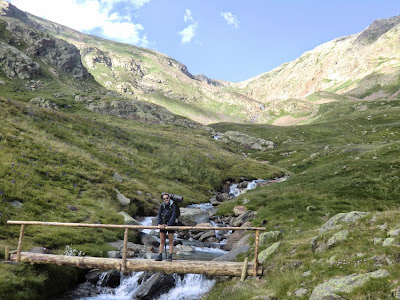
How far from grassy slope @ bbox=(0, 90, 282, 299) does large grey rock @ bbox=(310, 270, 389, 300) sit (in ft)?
37.5

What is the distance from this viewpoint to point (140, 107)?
128 metres

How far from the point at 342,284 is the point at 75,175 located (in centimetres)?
2490

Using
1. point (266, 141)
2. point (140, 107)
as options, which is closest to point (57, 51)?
point (140, 107)

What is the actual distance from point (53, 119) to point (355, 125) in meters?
112

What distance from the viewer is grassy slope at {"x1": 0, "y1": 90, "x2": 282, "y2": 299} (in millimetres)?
17484

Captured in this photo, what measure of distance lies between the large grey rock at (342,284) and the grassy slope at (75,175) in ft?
37.5

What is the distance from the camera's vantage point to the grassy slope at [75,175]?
17484 millimetres

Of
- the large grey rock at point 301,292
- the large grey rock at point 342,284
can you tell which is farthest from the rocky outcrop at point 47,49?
the large grey rock at point 342,284

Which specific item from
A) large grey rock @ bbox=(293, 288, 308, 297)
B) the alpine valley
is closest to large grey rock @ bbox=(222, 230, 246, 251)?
the alpine valley

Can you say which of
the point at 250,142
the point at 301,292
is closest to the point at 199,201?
A: the point at 301,292

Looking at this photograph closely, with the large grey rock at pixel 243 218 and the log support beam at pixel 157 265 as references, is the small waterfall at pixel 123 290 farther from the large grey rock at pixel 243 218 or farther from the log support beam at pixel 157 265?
the large grey rock at pixel 243 218

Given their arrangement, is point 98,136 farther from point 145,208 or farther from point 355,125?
point 355,125

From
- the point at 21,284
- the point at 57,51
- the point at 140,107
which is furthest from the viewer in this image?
the point at 57,51

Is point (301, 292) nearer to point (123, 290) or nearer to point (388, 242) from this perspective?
point (388, 242)
